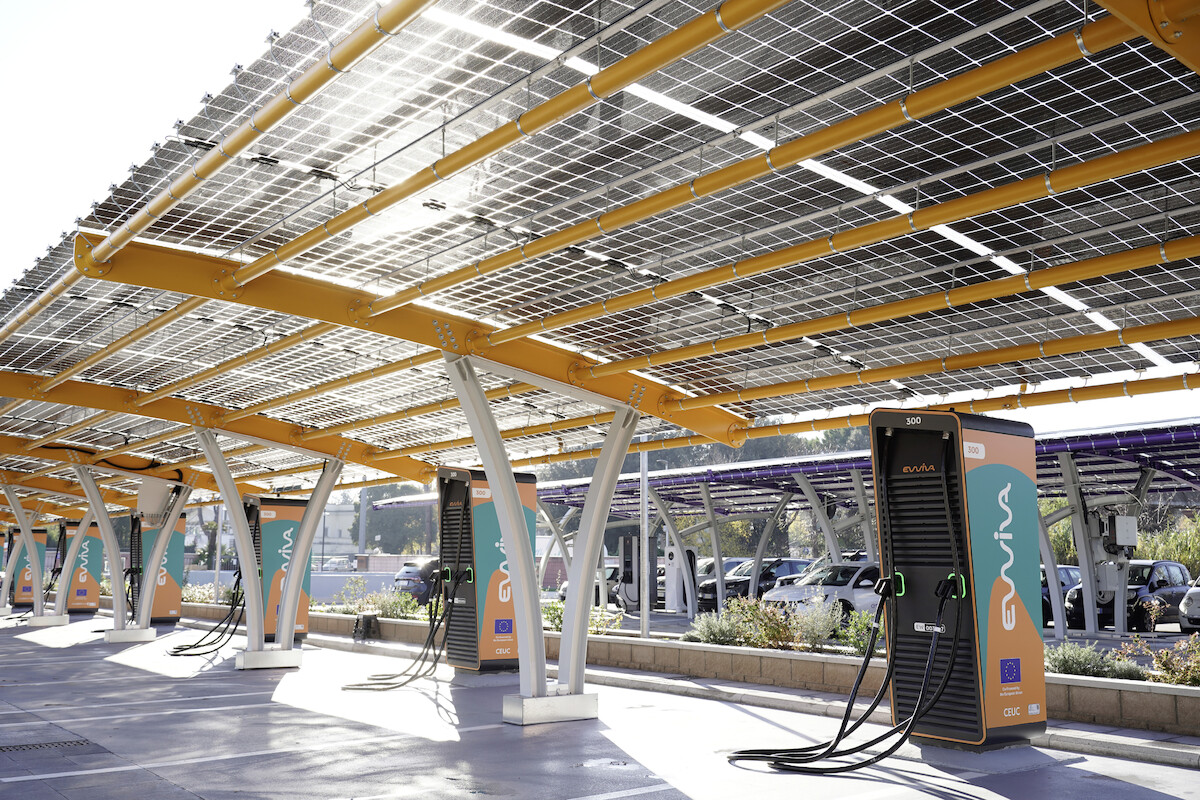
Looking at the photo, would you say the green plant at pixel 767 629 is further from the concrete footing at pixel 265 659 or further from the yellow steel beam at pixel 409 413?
the concrete footing at pixel 265 659

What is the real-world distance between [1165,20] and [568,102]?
10.6ft

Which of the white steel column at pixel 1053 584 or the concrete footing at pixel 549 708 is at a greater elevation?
the white steel column at pixel 1053 584

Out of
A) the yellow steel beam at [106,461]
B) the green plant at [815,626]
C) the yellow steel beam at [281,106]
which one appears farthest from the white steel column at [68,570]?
the green plant at [815,626]

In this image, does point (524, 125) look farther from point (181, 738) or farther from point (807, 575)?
point (807, 575)

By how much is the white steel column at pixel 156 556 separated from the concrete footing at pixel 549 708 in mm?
14067

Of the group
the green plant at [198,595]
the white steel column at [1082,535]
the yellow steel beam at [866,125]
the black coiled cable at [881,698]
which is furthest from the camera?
the green plant at [198,595]

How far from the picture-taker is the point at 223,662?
18.3 m

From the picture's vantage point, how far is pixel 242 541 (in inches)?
680

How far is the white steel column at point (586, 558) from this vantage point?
11.8 m

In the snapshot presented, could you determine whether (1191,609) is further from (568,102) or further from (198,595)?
(198,595)

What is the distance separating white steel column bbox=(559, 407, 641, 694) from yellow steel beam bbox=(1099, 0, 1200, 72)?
315 inches

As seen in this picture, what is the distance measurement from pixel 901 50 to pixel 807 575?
18.2 metres

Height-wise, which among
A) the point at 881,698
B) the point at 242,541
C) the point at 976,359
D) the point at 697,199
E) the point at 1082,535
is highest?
the point at 697,199

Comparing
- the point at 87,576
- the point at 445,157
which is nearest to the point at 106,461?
the point at 87,576
